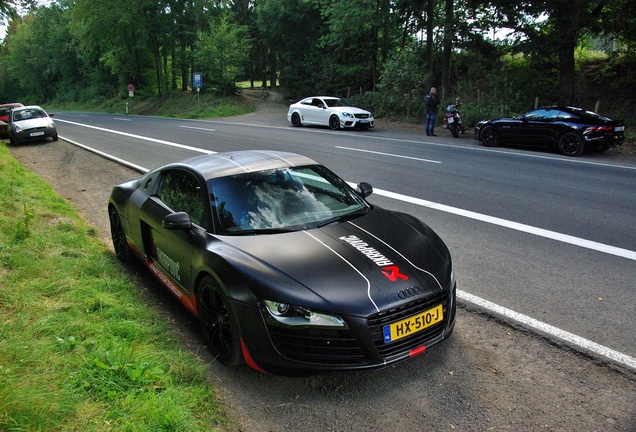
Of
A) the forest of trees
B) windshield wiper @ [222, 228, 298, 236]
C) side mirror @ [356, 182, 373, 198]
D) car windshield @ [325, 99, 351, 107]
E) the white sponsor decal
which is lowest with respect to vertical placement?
the white sponsor decal

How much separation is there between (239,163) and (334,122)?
1837cm

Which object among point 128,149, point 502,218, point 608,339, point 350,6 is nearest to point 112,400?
point 608,339

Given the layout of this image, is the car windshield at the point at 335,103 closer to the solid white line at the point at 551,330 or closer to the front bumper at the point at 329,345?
the solid white line at the point at 551,330

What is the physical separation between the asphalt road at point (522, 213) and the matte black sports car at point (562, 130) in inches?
21.0

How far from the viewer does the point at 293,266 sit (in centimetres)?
310

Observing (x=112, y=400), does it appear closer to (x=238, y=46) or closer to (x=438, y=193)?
(x=438, y=193)

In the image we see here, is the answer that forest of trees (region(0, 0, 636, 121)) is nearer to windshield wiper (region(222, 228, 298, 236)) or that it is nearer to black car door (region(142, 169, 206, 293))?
black car door (region(142, 169, 206, 293))

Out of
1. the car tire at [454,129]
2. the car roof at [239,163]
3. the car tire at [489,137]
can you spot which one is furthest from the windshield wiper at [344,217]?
the car tire at [454,129]

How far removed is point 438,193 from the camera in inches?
336

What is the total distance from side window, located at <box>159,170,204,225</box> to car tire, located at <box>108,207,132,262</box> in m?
1.06

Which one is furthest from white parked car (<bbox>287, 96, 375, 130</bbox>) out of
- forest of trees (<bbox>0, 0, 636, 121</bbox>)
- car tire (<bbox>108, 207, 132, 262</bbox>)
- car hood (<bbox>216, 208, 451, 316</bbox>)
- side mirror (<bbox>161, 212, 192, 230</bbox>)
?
side mirror (<bbox>161, 212, 192, 230</bbox>)

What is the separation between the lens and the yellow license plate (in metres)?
2.93

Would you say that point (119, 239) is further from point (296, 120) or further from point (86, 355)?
point (296, 120)

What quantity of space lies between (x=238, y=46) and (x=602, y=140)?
32904mm
